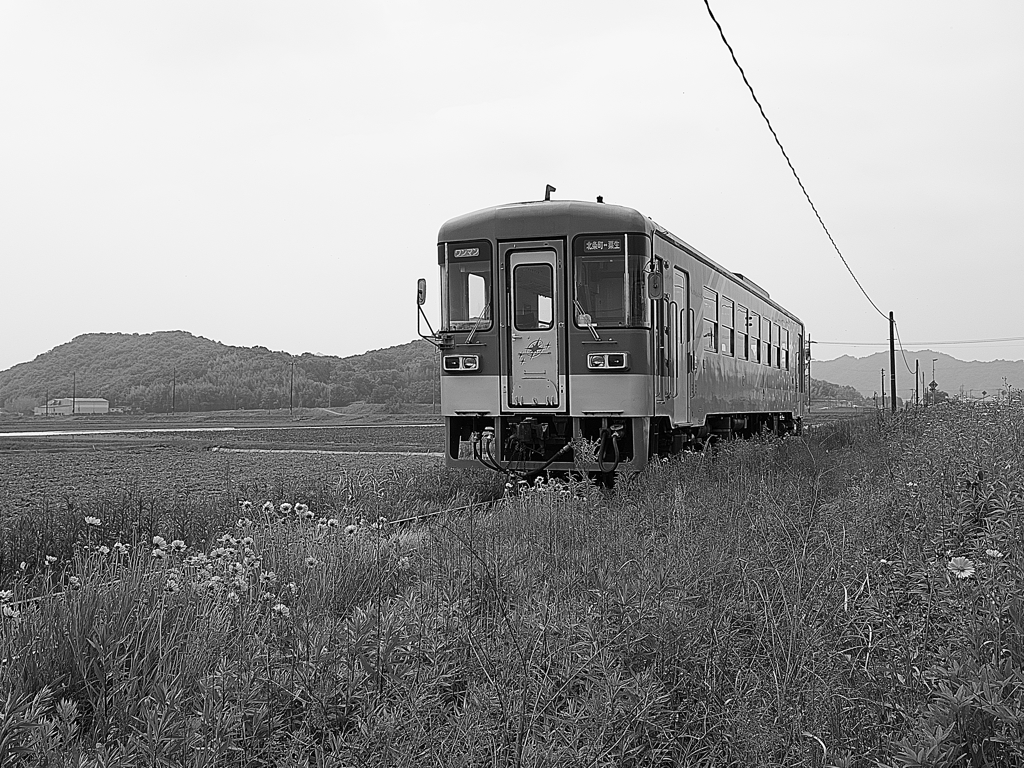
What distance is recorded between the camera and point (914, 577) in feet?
15.9

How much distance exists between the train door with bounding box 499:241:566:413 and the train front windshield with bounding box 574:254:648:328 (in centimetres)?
28

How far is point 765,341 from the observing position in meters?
20.1

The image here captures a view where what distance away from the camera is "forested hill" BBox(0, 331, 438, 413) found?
102 m

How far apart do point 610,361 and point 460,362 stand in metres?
1.84

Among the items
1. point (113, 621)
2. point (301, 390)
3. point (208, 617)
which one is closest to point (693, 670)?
point (208, 617)

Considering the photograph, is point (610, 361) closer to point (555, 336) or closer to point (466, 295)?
point (555, 336)

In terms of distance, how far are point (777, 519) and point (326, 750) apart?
3926mm

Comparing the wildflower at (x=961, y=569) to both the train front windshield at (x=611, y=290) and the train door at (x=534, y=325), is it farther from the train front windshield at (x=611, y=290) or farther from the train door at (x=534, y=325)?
the train door at (x=534, y=325)

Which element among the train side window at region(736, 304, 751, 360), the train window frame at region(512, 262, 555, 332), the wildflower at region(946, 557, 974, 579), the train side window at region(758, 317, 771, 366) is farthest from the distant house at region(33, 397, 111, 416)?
the wildflower at region(946, 557, 974, 579)

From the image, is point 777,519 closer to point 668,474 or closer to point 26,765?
point 668,474

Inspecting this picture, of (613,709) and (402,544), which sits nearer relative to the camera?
(613,709)

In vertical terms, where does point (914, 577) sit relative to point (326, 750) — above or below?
above

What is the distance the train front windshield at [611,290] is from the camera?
11328mm

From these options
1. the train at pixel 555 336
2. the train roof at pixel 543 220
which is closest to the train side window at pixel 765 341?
the train at pixel 555 336
